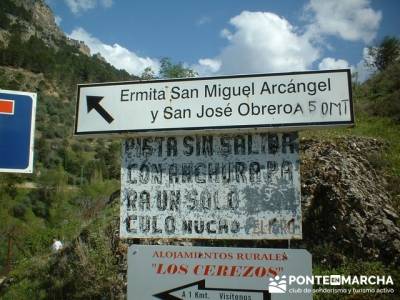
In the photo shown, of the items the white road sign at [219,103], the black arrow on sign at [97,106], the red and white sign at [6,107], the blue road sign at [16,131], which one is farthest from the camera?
the black arrow on sign at [97,106]

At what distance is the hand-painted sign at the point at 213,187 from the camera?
375cm

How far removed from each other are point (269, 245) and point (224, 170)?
2.29m

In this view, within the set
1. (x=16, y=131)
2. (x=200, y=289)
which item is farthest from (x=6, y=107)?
(x=200, y=289)

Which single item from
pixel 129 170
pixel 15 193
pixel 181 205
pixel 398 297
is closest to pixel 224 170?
pixel 181 205

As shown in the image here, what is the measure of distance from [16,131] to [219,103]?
1.80m

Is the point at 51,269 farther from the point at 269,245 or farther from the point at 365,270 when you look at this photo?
the point at 365,270

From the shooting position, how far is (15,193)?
142ft

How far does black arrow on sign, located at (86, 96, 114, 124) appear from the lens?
405cm

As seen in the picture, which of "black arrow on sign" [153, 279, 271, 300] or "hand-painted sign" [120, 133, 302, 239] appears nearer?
"black arrow on sign" [153, 279, 271, 300]

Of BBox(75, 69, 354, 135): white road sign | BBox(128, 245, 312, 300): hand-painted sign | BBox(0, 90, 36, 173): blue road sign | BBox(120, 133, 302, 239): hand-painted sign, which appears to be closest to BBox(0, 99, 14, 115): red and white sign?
BBox(0, 90, 36, 173): blue road sign
